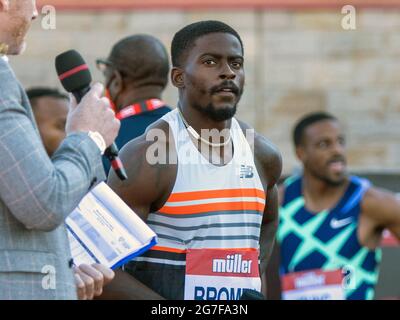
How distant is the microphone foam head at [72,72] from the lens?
4.35 m

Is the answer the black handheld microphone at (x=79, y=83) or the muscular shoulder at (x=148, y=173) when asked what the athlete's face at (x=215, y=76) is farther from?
the black handheld microphone at (x=79, y=83)

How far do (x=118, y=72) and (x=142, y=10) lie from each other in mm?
4754

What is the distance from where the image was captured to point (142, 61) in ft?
23.9

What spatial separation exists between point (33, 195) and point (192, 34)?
6.03 ft

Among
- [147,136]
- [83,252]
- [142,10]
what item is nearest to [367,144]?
[142,10]

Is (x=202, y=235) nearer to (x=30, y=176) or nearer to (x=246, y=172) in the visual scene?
(x=246, y=172)

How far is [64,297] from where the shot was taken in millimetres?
4168

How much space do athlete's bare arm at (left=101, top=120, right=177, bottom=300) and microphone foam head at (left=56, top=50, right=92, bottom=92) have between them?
3.22ft

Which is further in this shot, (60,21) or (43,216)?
(60,21)

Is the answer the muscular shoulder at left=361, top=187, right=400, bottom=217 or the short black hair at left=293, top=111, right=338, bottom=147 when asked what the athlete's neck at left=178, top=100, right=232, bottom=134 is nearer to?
the muscular shoulder at left=361, top=187, right=400, bottom=217

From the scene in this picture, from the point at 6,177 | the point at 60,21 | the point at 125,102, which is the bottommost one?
the point at 6,177

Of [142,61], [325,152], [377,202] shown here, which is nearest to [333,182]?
[325,152]

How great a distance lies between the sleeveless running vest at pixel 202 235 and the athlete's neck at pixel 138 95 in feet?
5.66

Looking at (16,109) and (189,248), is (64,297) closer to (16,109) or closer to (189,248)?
(16,109)
